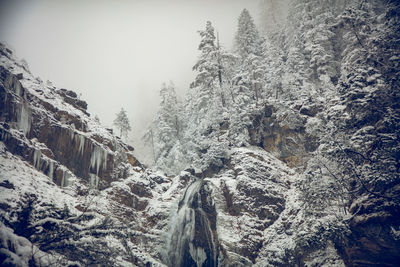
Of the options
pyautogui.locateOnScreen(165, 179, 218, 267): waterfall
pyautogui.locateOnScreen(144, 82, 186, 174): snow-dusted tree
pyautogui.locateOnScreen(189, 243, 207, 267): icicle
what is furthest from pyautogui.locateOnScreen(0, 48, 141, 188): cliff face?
pyautogui.locateOnScreen(189, 243, 207, 267): icicle

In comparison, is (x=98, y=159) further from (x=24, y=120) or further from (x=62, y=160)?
(x=24, y=120)

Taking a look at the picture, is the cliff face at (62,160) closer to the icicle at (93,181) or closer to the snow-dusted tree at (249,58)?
the icicle at (93,181)

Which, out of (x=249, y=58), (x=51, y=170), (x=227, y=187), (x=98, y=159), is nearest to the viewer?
(x=51, y=170)

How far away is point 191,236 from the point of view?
808 inches

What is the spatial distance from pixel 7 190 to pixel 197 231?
13.4 metres

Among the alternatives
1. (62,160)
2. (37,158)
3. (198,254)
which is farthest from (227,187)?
(37,158)

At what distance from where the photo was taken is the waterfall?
63.7 feet

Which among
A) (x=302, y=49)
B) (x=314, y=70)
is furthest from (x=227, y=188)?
(x=302, y=49)

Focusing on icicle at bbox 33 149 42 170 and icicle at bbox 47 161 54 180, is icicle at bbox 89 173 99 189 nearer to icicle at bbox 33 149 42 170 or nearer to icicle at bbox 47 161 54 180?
icicle at bbox 47 161 54 180

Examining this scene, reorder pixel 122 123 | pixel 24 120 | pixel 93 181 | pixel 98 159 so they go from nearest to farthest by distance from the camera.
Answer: pixel 24 120, pixel 93 181, pixel 98 159, pixel 122 123

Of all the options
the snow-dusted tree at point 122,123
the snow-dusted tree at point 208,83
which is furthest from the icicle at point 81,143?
the snow-dusted tree at point 122,123

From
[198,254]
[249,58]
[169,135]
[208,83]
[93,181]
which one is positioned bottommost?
[198,254]

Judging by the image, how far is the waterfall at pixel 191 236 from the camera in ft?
63.7

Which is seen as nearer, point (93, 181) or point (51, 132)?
point (51, 132)
